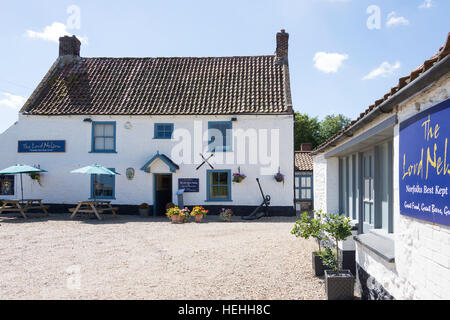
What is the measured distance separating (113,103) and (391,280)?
606 inches

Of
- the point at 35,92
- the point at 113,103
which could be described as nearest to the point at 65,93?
the point at 35,92

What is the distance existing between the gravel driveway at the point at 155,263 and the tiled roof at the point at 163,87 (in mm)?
6218

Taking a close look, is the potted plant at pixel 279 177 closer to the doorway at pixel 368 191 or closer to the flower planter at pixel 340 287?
the doorway at pixel 368 191

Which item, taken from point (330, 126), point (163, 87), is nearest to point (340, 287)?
point (163, 87)

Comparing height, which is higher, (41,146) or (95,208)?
(41,146)

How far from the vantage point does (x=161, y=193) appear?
17.2m

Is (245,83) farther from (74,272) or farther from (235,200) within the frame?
(74,272)

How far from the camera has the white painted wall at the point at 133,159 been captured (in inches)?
617

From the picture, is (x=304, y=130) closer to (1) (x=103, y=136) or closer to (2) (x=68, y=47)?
(2) (x=68, y=47)

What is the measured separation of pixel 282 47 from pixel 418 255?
16.6 metres

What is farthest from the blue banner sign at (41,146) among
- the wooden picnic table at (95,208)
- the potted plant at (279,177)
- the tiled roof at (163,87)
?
the potted plant at (279,177)

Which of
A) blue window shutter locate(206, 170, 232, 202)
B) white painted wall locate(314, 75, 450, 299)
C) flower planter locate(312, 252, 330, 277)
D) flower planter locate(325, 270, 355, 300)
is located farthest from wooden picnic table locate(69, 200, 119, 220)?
white painted wall locate(314, 75, 450, 299)

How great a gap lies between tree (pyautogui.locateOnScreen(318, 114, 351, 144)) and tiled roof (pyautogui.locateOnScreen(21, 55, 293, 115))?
88.0 feet
